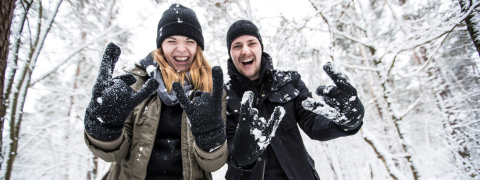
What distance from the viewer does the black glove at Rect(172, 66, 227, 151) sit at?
3.82ft

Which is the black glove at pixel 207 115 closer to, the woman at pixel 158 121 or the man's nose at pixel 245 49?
the woman at pixel 158 121

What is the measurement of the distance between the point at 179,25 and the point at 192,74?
50 centimetres

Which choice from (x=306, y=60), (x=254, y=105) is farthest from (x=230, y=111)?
(x=306, y=60)

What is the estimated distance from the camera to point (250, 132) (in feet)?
4.09

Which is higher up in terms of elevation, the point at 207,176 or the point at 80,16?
the point at 80,16

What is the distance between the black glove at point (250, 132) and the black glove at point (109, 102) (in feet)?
1.87

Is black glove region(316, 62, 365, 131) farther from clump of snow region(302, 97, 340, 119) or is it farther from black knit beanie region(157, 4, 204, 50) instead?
black knit beanie region(157, 4, 204, 50)

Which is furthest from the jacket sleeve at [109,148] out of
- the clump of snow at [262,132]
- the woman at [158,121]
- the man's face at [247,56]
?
the man's face at [247,56]

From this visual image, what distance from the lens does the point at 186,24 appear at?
1.76m

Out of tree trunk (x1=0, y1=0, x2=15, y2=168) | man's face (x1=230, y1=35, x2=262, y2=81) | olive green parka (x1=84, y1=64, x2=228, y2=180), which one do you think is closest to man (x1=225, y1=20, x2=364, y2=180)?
man's face (x1=230, y1=35, x2=262, y2=81)

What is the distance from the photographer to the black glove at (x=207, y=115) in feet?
3.82

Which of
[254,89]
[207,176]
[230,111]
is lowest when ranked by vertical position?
[207,176]

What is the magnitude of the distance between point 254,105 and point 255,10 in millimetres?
3904

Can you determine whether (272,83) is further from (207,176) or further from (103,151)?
(103,151)
